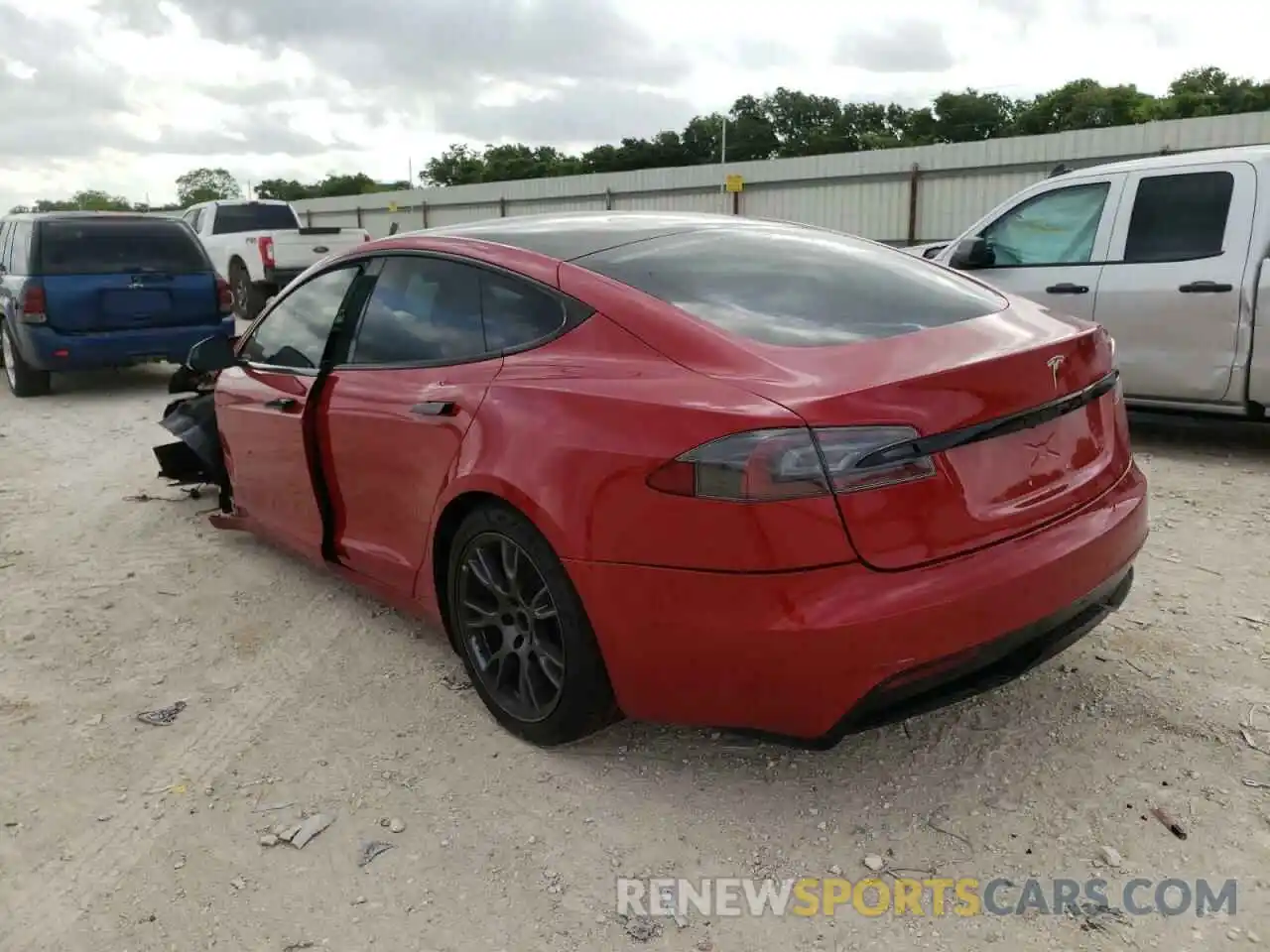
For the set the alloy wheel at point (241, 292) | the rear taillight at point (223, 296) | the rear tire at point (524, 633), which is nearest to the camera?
the rear tire at point (524, 633)

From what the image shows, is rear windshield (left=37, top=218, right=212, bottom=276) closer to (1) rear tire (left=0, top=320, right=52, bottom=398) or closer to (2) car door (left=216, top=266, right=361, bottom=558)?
(1) rear tire (left=0, top=320, right=52, bottom=398)

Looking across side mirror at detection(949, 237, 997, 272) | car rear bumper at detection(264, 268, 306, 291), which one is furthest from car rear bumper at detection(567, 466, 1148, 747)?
car rear bumper at detection(264, 268, 306, 291)

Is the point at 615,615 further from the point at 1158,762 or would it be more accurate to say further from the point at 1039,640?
the point at 1158,762

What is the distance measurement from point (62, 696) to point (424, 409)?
166cm

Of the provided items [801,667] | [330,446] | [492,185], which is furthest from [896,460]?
[492,185]

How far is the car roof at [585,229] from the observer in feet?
10.3

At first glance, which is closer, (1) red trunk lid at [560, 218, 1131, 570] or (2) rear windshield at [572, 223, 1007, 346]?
(1) red trunk lid at [560, 218, 1131, 570]

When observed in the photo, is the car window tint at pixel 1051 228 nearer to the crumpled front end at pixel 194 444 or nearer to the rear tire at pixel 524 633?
the rear tire at pixel 524 633

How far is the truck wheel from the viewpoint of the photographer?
632 inches

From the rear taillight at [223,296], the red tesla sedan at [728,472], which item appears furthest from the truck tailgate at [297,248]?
the red tesla sedan at [728,472]

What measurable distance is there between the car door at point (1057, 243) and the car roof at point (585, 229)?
3255mm

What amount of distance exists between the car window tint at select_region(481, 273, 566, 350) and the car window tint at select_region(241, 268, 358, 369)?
3.02 ft

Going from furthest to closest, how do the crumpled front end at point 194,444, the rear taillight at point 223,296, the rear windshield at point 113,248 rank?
the rear taillight at point 223,296, the rear windshield at point 113,248, the crumpled front end at point 194,444

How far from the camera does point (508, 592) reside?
2881 millimetres
